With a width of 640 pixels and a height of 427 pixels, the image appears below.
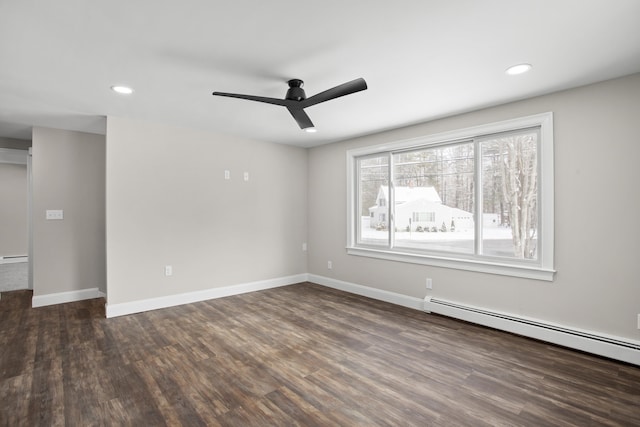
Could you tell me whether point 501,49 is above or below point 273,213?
above

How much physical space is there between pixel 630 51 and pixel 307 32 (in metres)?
2.27

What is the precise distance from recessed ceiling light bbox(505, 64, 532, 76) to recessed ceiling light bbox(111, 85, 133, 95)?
3.29m

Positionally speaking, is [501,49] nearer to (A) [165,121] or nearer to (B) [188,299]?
(A) [165,121]

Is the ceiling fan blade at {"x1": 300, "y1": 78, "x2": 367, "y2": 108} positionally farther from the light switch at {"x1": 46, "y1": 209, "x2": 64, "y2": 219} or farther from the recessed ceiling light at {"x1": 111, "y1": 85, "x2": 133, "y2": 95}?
the light switch at {"x1": 46, "y1": 209, "x2": 64, "y2": 219}

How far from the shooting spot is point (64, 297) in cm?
439

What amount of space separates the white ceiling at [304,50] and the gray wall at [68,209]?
96 cm

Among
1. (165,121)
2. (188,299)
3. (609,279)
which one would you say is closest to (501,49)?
(609,279)

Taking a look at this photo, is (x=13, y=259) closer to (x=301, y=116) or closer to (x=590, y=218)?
(x=301, y=116)


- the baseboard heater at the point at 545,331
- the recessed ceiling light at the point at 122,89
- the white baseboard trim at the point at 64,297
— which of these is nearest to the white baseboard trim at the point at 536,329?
the baseboard heater at the point at 545,331

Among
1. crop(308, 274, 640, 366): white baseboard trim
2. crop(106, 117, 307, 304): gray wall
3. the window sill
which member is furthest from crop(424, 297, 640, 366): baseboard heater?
crop(106, 117, 307, 304): gray wall

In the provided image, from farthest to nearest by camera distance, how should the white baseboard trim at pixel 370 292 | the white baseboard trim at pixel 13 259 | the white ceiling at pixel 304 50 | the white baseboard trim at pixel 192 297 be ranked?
the white baseboard trim at pixel 13 259
the white baseboard trim at pixel 370 292
the white baseboard trim at pixel 192 297
the white ceiling at pixel 304 50

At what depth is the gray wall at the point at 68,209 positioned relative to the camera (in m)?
4.24

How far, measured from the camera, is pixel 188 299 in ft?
14.2

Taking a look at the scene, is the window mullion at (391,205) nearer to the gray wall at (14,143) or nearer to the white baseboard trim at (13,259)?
the gray wall at (14,143)
